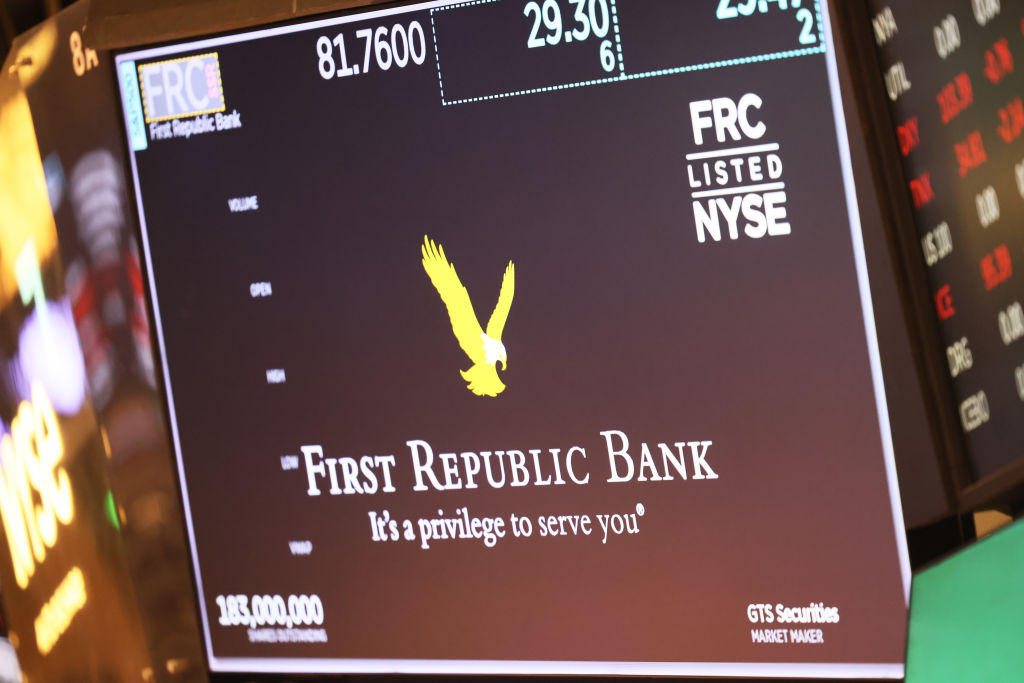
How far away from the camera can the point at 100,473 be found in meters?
1.69

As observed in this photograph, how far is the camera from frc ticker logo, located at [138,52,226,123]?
4.74 feet

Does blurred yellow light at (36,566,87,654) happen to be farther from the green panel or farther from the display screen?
the green panel

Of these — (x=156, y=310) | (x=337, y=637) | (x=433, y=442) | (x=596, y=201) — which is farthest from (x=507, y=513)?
(x=156, y=310)

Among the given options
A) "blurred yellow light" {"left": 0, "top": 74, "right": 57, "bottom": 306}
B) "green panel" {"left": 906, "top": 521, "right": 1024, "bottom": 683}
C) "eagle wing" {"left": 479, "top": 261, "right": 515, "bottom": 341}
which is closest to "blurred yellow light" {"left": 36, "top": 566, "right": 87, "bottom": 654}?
"blurred yellow light" {"left": 0, "top": 74, "right": 57, "bottom": 306}

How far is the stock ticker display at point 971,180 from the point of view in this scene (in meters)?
1.15

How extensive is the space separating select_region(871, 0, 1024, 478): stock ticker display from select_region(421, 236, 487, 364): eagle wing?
0.56 metres

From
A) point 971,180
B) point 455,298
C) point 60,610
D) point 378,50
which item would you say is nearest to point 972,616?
point 971,180

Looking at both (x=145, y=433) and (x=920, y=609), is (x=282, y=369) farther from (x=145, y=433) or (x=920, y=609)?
(x=920, y=609)

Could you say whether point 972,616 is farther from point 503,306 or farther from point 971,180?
point 503,306

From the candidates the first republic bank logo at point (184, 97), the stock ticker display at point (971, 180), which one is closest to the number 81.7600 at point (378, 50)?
the first republic bank logo at point (184, 97)

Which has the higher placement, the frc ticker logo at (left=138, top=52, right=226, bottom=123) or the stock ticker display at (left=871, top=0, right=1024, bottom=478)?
the frc ticker logo at (left=138, top=52, right=226, bottom=123)

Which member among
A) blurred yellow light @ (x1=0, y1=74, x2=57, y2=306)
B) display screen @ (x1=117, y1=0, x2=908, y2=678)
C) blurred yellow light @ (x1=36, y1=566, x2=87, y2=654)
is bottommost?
blurred yellow light @ (x1=36, y1=566, x2=87, y2=654)

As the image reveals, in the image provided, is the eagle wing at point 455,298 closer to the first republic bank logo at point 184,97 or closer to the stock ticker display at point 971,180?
the first republic bank logo at point 184,97

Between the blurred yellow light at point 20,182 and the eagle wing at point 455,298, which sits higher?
the blurred yellow light at point 20,182
